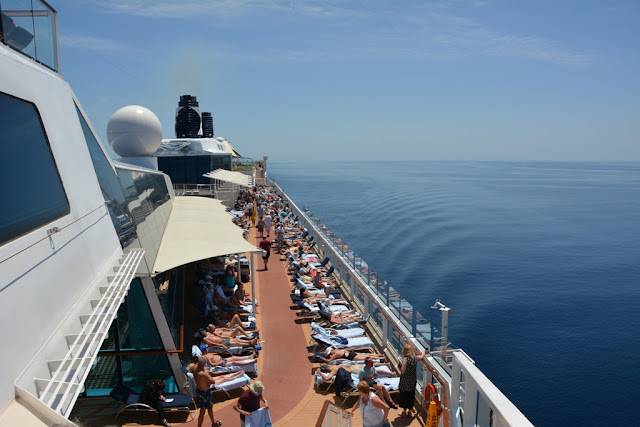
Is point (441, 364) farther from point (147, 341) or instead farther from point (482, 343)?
point (482, 343)

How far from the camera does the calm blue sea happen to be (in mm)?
14281

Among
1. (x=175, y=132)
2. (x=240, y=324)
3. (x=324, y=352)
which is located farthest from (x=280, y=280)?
(x=175, y=132)

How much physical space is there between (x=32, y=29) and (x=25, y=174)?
153 cm

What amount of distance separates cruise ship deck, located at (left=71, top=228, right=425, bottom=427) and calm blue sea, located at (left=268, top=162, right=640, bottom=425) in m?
7.93

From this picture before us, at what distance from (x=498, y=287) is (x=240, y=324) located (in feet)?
59.3

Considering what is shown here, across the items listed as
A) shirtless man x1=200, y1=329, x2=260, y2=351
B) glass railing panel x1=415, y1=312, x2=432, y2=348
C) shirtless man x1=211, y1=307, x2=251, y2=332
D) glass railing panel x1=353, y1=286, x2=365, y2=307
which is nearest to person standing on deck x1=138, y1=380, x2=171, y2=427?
shirtless man x1=200, y1=329, x2=260, y2=351

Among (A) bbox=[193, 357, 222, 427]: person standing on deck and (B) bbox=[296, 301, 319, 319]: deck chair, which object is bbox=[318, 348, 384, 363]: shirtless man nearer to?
(B) bbox=[296, 301, 319, 319]: deck chair

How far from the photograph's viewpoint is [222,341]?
7.85 meters

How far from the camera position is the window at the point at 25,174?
275 centimetres

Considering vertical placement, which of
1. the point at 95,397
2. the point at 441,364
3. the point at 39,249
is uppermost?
the point at 39,249

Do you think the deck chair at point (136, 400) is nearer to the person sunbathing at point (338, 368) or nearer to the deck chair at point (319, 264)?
the person sunbathing at point (338, 368)

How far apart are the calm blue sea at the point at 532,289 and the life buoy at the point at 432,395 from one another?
8.21m

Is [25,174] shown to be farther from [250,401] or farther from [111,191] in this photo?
[250,401]

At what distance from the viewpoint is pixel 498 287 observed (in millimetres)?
23453
